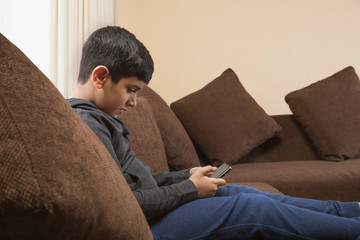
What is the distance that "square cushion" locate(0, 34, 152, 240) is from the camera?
0.36 m

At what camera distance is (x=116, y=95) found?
1149 millimetres

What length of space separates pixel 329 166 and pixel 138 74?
4.71 ft

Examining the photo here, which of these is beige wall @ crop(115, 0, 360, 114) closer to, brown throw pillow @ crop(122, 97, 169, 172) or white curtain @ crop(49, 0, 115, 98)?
white curtain @ crop(49, 0, 115, 98)

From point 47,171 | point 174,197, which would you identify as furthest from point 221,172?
point 47,171

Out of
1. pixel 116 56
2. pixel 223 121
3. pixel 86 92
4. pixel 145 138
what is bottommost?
pixel 223 121

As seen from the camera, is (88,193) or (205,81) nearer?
(88,193)

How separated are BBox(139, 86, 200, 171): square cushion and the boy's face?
78 cm

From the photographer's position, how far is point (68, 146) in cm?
42

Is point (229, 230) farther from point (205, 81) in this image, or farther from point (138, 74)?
point (205, 81)

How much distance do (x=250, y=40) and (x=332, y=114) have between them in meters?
1.13

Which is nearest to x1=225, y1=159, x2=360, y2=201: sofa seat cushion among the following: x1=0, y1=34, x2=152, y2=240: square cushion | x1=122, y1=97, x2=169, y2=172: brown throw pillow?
x1=122, y1=97, x2=169, y2=172: brown throw pillow

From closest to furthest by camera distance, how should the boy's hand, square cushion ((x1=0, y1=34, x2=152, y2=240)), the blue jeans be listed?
square cushion ((x1=0, y1=34, x2=152, y2=240)) < the blue jeans < the boy's hand

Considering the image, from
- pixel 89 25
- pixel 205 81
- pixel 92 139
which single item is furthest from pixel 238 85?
pixel 92 139

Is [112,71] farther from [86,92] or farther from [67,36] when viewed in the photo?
[67,36]
